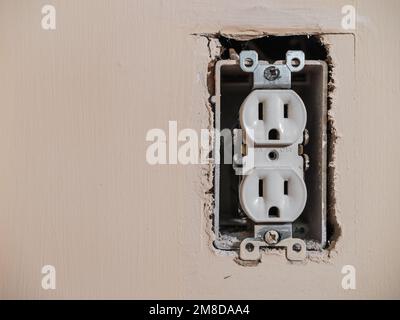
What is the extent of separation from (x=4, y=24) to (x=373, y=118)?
44 centimetres

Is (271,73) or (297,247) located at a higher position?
(271,73)

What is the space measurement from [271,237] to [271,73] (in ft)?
0.62

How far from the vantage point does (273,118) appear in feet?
1.84

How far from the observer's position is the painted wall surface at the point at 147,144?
57 cm

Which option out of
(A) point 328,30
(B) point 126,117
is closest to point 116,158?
(B) point 126,117

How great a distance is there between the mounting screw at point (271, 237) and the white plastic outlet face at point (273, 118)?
10 cm

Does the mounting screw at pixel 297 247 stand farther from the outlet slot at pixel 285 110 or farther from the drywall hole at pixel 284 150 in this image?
the outlet slot at pixel 285 110

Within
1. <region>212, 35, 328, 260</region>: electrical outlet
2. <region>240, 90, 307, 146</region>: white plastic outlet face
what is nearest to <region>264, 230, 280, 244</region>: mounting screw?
<region>212, 35, 328, 260</region>: electrical outlet

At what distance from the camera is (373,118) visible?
570 mm

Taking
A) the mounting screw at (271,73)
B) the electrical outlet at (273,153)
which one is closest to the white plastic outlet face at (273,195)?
the electrical outlet at (273,153)

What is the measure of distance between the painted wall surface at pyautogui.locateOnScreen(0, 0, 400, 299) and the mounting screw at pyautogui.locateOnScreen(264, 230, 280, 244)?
19 millimetres

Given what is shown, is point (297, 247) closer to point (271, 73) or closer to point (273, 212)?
point (273, 212)

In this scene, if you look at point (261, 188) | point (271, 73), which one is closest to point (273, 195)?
point (261, 188)

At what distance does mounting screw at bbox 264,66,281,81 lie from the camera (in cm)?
57
